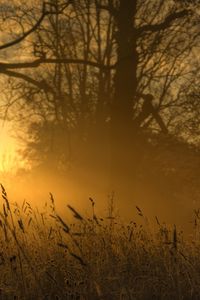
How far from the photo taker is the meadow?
6701 mm

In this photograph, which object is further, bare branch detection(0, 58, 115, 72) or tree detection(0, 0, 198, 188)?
tree detection(0, 0, 198, 188)

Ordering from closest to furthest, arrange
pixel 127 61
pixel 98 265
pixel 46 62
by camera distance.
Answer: pixel 98 265 → pixel 46 62 → pixel 127 61

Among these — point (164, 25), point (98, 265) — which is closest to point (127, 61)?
point (164, 25)

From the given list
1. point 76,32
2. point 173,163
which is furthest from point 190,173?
point 76,32

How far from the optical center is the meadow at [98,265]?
264 inches

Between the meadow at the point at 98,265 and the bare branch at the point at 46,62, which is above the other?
the bare branch at the point at 46,62

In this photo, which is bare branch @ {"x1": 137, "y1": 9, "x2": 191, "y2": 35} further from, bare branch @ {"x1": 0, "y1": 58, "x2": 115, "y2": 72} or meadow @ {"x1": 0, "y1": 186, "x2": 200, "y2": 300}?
meadow @ {"x1": 0, "y1": 186, "x2": 200, "y2": 300}

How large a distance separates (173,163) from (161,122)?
1.99 meters

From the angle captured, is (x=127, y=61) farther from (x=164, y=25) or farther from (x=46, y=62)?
(x=46, y=62)

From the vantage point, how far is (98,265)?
7684 millimetres

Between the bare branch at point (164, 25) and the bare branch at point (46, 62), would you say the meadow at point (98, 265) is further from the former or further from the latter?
the bare branch at point (164, 25)

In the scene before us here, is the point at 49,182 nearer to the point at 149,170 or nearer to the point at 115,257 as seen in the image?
the point at 149,170

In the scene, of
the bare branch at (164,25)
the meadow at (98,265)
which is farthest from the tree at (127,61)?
the meadow at (98,265)

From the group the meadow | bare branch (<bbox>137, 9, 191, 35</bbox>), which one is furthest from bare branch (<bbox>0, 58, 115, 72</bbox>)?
the meadow
